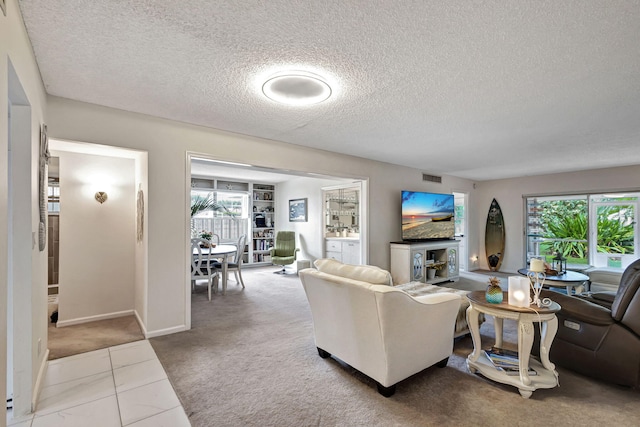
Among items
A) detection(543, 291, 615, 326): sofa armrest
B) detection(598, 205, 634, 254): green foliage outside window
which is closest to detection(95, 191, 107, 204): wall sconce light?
detection(543, 291, 615, 326): sofa armrest

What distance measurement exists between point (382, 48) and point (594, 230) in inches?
265

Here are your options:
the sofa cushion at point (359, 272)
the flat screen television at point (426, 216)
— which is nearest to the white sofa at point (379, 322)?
the sofa cushion at point (359, 272)

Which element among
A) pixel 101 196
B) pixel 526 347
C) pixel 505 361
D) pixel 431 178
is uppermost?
pixel 431 178

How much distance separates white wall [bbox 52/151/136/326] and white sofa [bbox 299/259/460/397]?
2.83 meters

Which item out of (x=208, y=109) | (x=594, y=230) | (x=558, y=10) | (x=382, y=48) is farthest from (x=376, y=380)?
(x=594, y=230)

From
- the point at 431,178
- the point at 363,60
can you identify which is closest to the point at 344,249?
the point at 431,178

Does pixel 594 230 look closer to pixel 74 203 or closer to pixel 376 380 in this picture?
pixel 376 380

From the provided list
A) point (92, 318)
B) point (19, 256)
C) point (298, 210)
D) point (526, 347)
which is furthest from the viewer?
point (298, 210)

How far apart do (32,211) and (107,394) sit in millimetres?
1408

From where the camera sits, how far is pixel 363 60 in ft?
6.58

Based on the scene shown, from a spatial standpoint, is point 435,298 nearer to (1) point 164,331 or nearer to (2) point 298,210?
(1) point 164,331

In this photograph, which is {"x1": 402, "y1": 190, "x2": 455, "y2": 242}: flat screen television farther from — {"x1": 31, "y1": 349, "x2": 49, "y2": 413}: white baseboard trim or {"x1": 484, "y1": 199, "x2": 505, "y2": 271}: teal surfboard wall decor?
{"x1": 31, "y1": 349, "x2": 49, "y2": 413}: white baseboard trim

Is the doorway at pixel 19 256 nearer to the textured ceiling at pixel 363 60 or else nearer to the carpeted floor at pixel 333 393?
the textured ceiling at pixel 363 60

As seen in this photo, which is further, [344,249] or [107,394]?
[344,249]
